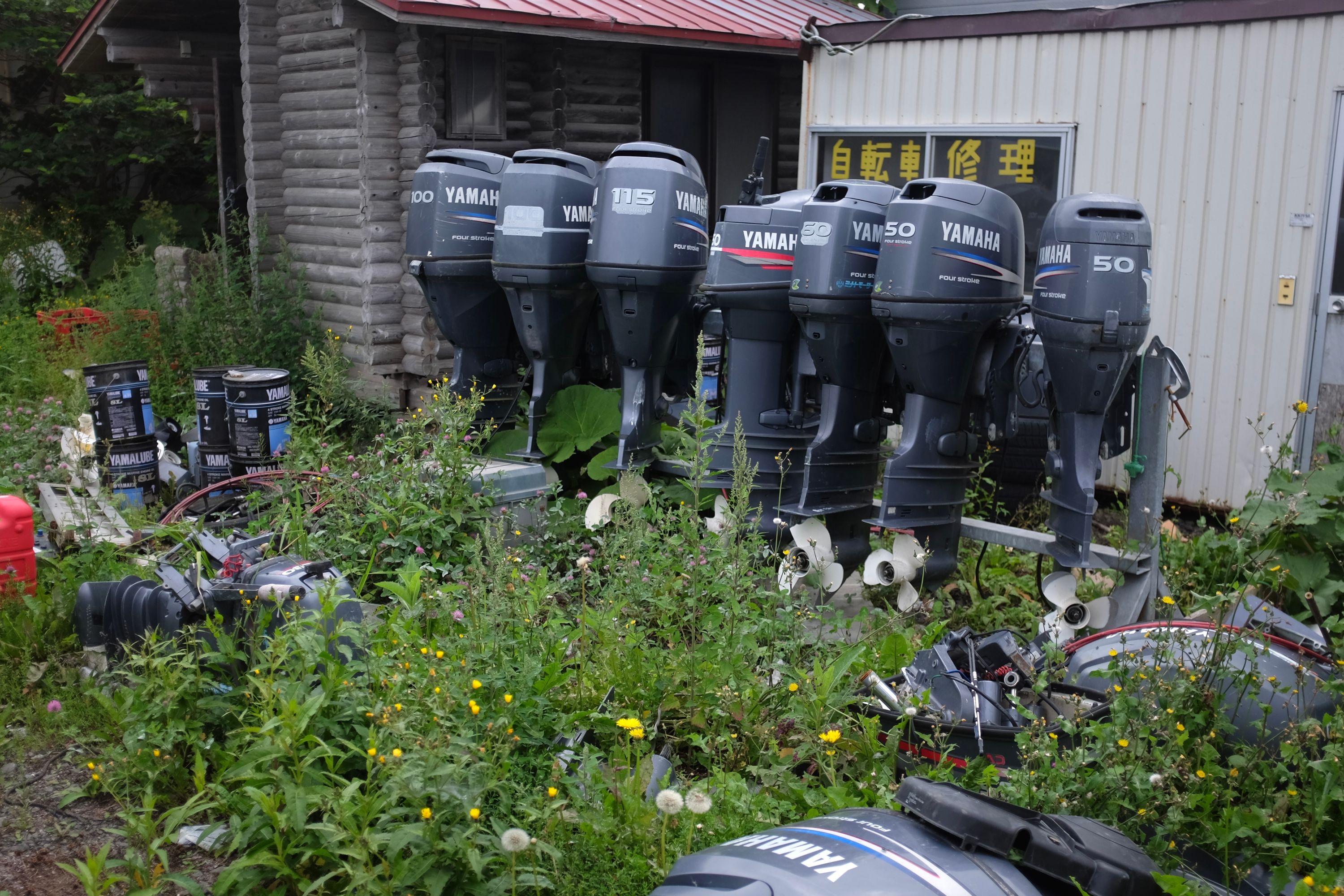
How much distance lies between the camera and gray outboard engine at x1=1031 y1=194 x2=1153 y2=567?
4090mm

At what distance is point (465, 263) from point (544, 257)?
2.00ft

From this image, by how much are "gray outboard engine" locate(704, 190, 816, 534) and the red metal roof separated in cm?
259

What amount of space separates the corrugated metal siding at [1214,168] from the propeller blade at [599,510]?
2.71m

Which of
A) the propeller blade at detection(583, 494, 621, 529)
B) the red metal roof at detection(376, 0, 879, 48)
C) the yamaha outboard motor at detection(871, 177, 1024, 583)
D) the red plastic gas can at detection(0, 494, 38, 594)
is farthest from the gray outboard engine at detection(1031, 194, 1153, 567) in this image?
the red plastic gas can at detection(0, 494, 38, 594)

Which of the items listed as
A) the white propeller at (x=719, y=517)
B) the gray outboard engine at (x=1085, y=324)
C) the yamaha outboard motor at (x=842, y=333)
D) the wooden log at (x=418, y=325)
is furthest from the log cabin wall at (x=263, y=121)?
the gray outboard engine at (x=1085, y=324)

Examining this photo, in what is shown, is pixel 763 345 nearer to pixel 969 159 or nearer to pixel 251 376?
pixel 969 159

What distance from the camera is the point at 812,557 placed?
4.75 metres

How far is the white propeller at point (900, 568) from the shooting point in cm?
443

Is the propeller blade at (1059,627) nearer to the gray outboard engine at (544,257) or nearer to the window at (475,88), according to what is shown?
the gray outboard engine at (544,257)

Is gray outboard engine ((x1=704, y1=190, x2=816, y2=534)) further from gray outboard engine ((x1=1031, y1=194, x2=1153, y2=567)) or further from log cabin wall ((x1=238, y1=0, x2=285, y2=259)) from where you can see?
log cabin wall ((x1=238, y1=0, x2=285, y2=259))

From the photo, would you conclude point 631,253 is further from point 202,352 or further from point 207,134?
point 207,134

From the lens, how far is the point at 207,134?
42.7 feet

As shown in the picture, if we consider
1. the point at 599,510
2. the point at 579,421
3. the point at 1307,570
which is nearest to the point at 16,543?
the point at 599,510

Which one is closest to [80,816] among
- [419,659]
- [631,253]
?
[419,659]
